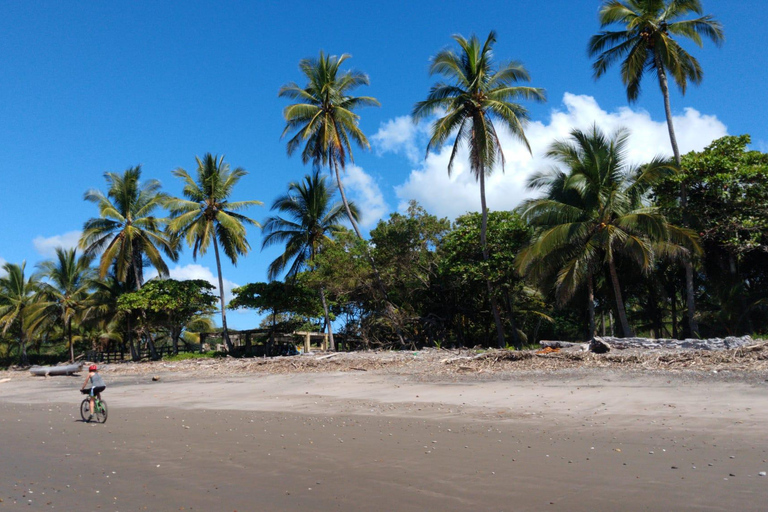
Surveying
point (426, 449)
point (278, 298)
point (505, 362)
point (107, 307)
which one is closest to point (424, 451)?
point (426, 449)

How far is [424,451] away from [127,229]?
95.4 feet

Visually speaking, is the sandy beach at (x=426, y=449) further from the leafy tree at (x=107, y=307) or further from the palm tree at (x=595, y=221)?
the leafy tree at (x=107, y=307)

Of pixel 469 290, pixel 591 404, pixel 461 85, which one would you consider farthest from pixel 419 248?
pixel 591 404

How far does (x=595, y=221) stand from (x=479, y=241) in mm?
4962

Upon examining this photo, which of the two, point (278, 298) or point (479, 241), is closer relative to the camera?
point (479, 241)

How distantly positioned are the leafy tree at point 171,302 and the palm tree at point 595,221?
18909 millimetres

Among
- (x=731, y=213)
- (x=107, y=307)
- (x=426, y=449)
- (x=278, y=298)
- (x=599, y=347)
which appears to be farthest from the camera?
(x=107, y=307)

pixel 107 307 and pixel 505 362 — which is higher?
pixel 107 307

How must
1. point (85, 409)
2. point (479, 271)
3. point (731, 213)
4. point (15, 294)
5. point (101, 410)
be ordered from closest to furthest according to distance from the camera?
1. point (101, 410)
2. point (85, 409)
3. point (731, 213)
4. point (479, 271)
5. point (15, 294)

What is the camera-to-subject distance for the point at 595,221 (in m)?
19.7

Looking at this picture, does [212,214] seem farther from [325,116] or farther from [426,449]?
[426,449]

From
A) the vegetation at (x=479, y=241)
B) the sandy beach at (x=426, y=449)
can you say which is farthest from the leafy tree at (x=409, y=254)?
the sandy beach at (x=426, y=449)

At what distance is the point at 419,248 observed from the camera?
81.9ft

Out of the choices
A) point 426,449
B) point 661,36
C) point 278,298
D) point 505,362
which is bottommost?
point 426,449
